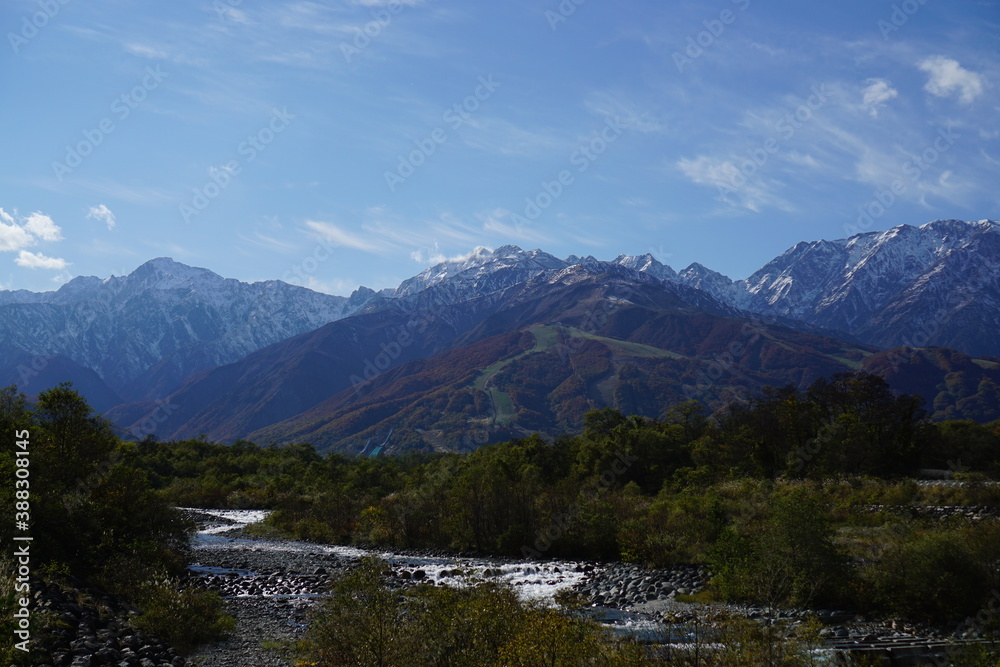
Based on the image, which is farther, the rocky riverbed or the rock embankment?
the rocky riverbed

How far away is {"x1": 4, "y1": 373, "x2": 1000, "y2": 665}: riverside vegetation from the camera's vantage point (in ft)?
44.3

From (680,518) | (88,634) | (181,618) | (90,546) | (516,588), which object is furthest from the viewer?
(680,518)

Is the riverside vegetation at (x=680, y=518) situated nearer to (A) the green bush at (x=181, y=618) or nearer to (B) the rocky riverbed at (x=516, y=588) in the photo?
(B) the rocky riverbed at (x=516, y=588)

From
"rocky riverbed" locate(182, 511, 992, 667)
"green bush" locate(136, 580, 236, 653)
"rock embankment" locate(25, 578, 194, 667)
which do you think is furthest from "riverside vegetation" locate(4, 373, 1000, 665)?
"rock embankment" locate(25, 578, 194, 667)

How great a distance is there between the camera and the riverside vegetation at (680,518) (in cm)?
1352

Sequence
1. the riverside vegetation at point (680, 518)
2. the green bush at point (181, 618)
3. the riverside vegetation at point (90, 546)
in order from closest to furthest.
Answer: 1. the riverside vegetation at point (680, 518)
2. the riverside vegetation at point (90, 546)
3. the green bush at point (181, 618)

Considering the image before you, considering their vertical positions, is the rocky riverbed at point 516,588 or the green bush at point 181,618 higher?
the green bush at point 181,618

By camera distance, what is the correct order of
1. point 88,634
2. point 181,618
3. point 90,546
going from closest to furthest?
point 88,634, point 181,618, point 90,546

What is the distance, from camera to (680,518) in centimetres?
3959

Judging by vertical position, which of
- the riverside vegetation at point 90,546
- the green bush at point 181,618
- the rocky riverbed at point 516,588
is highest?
the riverside vegetation at point 90,546

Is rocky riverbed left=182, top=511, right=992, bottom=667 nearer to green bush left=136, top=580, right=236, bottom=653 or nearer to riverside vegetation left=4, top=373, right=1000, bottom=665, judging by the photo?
green bush left=136, top=580, right=236, bottom=653

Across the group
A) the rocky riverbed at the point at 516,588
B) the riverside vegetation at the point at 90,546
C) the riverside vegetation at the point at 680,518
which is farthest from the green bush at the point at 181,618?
the riverside vegetation at the point at 680,518

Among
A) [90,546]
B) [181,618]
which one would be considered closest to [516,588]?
[181,618]

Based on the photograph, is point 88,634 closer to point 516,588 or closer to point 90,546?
point 90,546
